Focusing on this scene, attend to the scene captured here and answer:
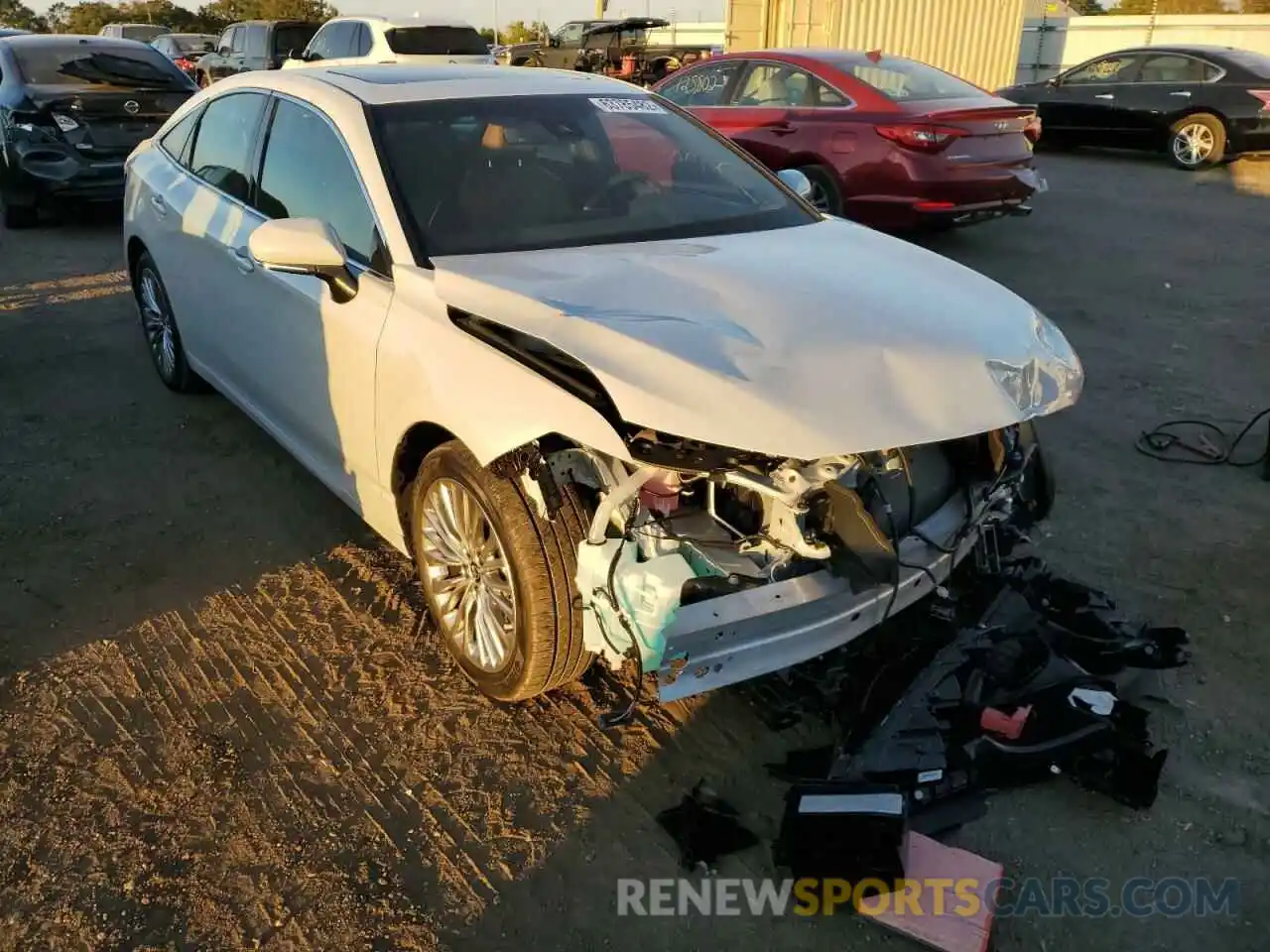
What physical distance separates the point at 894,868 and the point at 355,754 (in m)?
1.53

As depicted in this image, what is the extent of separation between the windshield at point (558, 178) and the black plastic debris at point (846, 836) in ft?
6.34

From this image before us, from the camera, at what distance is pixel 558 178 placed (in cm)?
364

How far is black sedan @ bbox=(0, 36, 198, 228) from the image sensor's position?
9094 millimetres

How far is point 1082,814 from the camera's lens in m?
2.72

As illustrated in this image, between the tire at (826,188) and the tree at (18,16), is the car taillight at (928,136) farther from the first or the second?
the tree at (18,16)

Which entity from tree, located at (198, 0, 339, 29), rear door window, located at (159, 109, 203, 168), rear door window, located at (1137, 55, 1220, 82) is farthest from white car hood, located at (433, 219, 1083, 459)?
tree, located at (198, 0, 339, 29)

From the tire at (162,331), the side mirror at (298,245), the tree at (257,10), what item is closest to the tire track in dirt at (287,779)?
the side mirror at (298,245)

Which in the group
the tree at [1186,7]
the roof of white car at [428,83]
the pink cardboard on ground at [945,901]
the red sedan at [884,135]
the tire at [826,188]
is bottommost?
the pink cardboard on ground at [945,901]

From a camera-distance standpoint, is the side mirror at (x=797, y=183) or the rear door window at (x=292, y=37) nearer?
the side mirror at (x=797, y=183)

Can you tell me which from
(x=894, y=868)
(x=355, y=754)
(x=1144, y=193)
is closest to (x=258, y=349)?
(x=355, y=754)

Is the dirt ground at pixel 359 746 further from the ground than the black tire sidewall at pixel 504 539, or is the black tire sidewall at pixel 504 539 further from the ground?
the black tire sidewall at pixel 504 539

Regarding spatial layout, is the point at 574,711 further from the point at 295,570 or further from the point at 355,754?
the point at 295,570

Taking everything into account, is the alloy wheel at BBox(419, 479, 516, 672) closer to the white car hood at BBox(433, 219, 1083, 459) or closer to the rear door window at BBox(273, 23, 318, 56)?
the white car hood at BBox(433, 219, 1083, 459)

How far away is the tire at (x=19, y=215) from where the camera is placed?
9.70m
